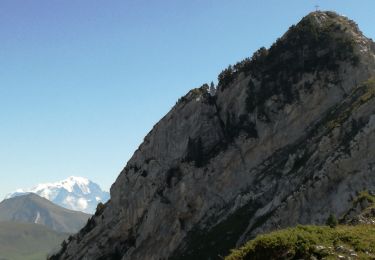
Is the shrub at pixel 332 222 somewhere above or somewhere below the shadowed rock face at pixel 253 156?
below

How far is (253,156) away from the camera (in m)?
82.8

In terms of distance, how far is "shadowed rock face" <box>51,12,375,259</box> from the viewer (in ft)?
201

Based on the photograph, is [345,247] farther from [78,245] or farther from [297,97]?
[78,245]

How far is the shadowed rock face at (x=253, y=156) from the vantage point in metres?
61.4

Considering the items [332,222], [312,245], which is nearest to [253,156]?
[332,222]

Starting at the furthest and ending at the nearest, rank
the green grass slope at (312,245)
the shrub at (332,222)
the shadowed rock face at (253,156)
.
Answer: the shadowed rock face at (253,156) → the shrub at (332,222) → the green grass slope at (312,245)

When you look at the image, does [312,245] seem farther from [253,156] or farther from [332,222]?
[253,156]

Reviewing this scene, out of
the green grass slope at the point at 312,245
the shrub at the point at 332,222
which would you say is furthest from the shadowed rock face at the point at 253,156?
the green grass slope at the point at 312,245

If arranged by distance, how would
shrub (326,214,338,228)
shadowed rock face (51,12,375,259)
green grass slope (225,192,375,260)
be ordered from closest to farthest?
green grass slope (225,192,375,260), shrub (326,214,338,228), shadowed rock face (51,12,375,259)

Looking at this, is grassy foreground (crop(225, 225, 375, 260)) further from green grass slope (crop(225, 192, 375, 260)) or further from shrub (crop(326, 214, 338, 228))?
shrub (crop(326, 214, 338, 228))

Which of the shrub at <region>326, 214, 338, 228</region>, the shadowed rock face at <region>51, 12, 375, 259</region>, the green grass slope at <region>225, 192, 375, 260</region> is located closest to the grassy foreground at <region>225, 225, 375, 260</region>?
the green grass slope at <region>225, 192, 375, 260</region>

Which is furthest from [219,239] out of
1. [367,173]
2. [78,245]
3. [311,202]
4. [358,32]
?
[358,32]

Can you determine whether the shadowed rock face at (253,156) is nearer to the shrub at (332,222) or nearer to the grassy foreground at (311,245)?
the shrub at (332,222)

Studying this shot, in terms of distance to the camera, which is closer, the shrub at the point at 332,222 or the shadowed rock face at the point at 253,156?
the shrub at the point at 332,222
